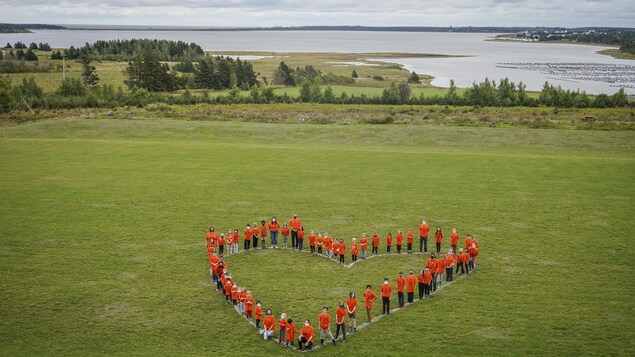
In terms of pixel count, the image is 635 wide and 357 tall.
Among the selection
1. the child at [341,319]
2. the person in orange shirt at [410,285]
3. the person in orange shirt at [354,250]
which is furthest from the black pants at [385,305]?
the person in orange shirt at [354,250]

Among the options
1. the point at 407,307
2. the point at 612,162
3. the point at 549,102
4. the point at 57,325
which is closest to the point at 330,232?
the point at 407,307

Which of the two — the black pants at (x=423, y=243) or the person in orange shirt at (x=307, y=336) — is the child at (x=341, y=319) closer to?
the person in orange shirt at (x=307, y=336)

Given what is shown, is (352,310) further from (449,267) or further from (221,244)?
(221,244)

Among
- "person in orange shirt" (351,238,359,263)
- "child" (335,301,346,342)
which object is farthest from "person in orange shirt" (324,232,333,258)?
"child" (335,301,346,342)

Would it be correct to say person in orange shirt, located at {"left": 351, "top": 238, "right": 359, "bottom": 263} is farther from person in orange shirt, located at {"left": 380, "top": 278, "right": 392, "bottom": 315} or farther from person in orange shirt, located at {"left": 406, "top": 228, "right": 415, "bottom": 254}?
person in orange shirt, located at {"left": 380, "top": 278, "right": 392, "bottom": 315}

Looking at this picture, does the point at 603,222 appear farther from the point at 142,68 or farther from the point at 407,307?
the point at 142,68
